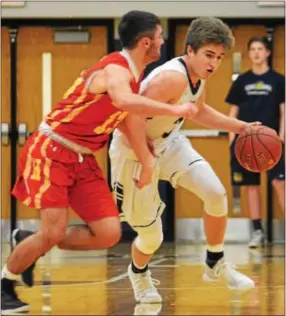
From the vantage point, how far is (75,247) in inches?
177

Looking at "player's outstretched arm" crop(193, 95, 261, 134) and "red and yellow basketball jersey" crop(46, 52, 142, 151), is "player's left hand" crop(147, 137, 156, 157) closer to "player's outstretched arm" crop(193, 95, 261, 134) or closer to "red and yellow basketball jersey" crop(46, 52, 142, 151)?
"red and yellow basketball jersey" crop(46, 52, 142, 151)

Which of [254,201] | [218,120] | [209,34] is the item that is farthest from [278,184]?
[209,34]

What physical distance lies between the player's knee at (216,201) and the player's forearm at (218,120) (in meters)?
0.37

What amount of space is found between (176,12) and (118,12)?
57 centimetres

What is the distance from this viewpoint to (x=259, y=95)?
864 centimetres

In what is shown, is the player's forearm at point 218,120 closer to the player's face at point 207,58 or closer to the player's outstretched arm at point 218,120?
the player's outstretched arm at point 218,120

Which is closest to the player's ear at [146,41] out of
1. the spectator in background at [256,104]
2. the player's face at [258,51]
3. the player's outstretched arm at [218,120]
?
the player's outstretched arm at [218,120]

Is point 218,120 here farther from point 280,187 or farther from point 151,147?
point 280,187

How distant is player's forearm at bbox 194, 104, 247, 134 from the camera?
5090 mm

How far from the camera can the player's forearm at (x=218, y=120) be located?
5.09m

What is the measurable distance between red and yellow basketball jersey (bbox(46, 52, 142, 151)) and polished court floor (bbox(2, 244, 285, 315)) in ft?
2.87

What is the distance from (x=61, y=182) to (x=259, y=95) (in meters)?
4.58

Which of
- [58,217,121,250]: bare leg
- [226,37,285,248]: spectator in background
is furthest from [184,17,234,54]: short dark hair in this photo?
[226,37,285,248]: spectator in background

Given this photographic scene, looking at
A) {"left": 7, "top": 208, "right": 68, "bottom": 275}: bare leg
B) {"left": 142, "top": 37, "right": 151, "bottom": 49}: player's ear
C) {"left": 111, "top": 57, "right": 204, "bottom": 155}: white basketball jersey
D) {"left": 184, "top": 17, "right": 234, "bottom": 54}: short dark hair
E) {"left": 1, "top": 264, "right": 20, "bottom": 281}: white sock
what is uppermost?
{"left": 184, "top": 17, "right": 234, "bottom": 54}: short dark hair
